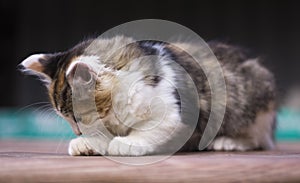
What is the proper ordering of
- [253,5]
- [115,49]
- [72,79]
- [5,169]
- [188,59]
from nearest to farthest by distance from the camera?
[5,169] < [72,79] < [115,49] < [188,59] < [253,5]

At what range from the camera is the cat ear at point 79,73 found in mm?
1313

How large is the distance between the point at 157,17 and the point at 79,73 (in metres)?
4.28

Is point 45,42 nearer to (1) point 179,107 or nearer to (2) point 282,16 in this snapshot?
(2) point 282,16

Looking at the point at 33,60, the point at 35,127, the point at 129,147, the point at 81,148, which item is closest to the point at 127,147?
the point at 129,147

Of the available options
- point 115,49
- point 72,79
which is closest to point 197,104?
point 115,49

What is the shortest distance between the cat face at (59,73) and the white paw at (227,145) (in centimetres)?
42

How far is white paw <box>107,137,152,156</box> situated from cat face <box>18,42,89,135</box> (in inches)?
5.4

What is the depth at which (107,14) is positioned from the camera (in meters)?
5.68

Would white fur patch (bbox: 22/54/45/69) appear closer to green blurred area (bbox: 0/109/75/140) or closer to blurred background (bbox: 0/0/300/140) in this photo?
green blurred area (bbox: 0/109/75/140)

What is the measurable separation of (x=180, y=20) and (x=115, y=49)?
4.18 meters

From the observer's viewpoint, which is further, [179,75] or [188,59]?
[188,59]

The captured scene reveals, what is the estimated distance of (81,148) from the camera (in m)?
1.32

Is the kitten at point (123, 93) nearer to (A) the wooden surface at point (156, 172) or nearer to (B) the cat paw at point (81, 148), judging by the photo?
(B) the cat paw at point (81, 148)

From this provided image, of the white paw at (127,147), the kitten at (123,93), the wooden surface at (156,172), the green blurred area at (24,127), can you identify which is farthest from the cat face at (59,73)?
the green blurred area at (24,127)
